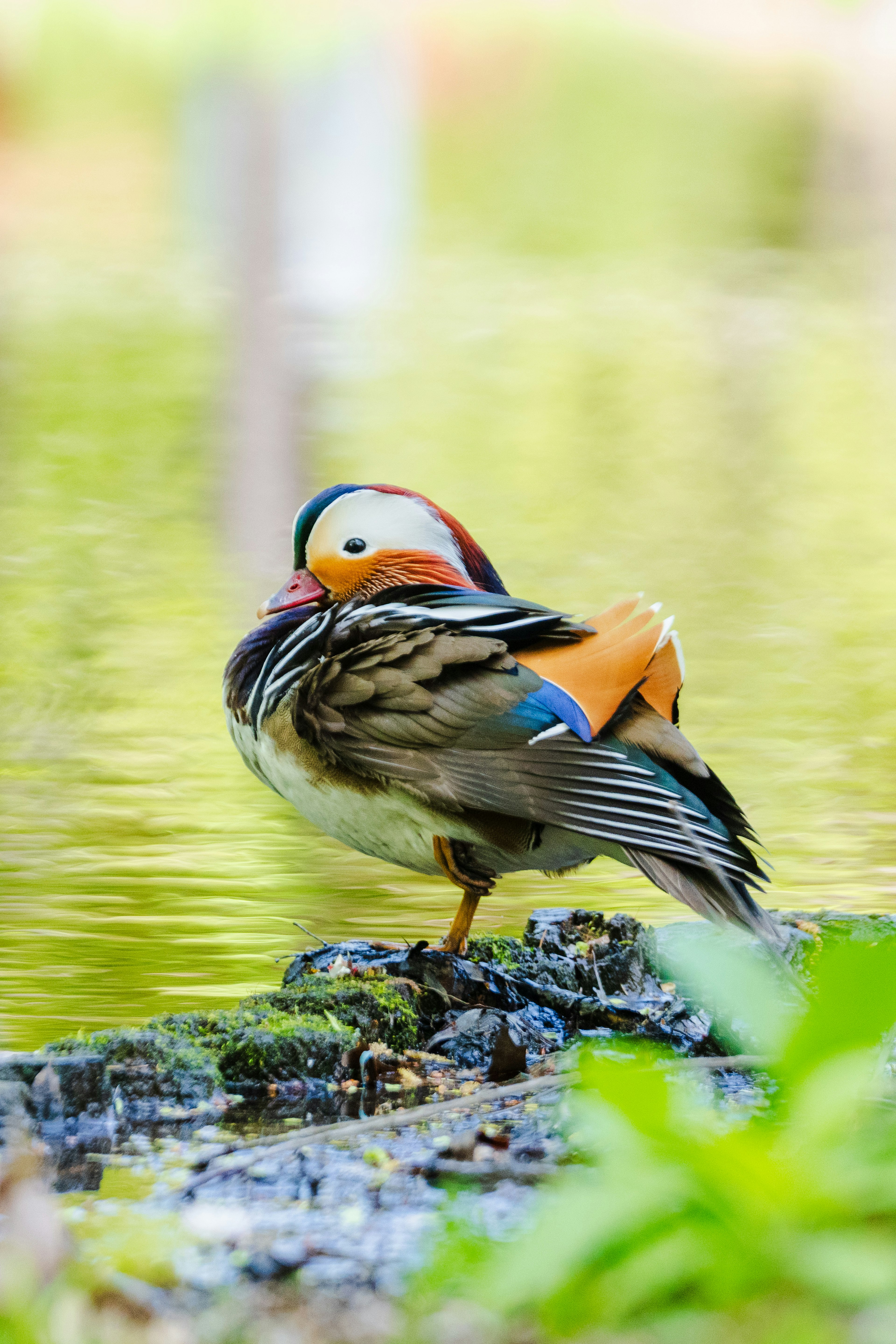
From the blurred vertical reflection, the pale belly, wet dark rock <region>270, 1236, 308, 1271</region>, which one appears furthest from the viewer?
the blurred vertical reflection

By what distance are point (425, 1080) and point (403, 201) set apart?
20072mm

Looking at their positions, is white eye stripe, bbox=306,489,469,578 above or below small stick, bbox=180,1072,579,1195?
above

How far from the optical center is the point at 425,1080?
3.20 metres

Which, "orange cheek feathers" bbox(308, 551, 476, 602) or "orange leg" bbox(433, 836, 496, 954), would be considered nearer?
"orange leg" bbox(433, 836, 496, 954)

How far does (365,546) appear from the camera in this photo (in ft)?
12.1

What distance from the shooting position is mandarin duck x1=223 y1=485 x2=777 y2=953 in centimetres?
313

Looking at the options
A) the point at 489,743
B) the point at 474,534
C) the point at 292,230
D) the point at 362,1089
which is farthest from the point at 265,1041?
the point at 292,230

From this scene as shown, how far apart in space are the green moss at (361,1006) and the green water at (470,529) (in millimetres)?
341

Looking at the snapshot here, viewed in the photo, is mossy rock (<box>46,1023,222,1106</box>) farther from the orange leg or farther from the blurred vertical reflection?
the blurred vertical reflection

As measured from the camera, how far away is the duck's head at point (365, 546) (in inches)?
144

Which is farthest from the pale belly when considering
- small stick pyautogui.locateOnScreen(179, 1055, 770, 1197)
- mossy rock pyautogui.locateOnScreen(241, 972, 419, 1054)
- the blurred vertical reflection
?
the blurred vertical reflection

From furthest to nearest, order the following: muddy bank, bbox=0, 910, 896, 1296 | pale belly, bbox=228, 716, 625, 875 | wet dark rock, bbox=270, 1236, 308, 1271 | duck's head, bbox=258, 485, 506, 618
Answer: duck's head, bbox=258, 485, 506, 618
pale belly, bbox=228, 716, 625, 875
muddy bank, bbox=0, 910, 896, 1296
wet dark rock, bbox=270, 1236, 308, 1271

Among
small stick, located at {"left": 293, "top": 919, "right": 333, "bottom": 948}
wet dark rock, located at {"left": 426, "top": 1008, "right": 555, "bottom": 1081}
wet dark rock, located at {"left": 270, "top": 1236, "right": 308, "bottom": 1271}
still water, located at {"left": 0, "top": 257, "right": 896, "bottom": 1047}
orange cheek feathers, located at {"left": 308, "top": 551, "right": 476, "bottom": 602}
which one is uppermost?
orange cheek feathers, located at {"left": 308, "top": 551, "right": 476, "bottom": 602}

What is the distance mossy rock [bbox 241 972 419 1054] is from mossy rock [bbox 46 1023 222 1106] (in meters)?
0.26
